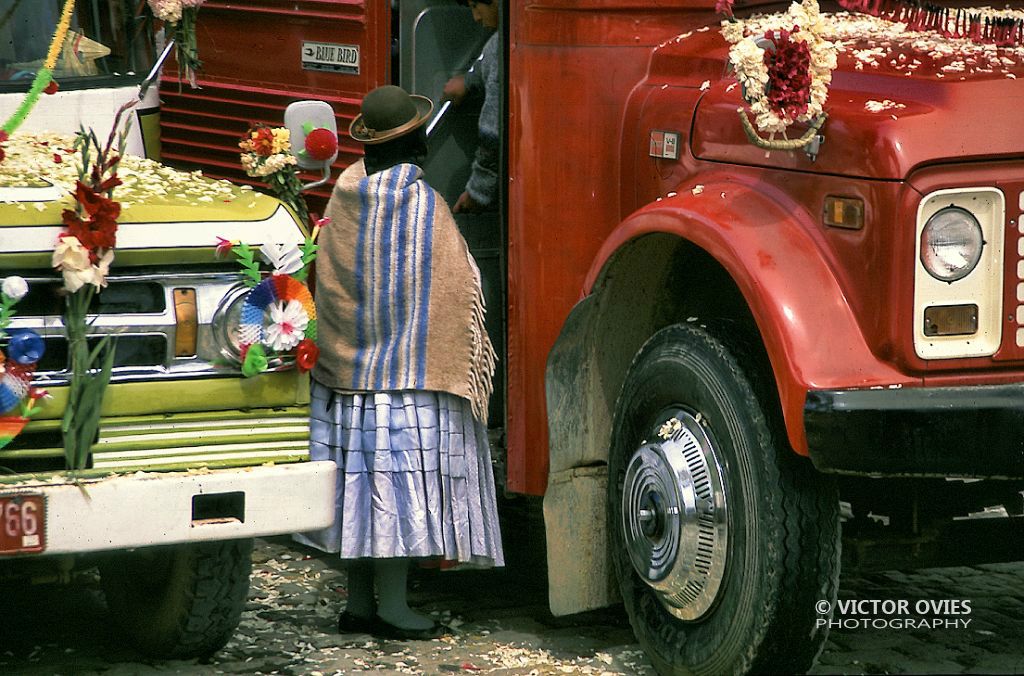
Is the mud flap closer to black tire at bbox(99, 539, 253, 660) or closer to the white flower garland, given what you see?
black tire at bbox(99, 539, 253, 660)

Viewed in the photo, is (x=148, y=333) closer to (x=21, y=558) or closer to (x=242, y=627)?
(x=21, y=558)

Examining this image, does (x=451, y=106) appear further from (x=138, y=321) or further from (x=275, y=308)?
(x=138, y=321)

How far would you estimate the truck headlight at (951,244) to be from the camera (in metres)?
3.60

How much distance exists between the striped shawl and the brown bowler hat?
0.46ft

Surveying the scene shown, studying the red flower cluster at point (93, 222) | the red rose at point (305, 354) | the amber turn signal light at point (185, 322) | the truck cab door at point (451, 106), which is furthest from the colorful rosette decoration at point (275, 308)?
the truck cab door at point (451, 106)

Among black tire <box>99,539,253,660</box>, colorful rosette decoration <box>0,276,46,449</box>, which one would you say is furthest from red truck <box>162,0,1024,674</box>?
colorful rosette decoration <box>0,276,46,449</box>

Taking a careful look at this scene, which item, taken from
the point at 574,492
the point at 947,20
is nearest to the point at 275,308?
the point at 574,492

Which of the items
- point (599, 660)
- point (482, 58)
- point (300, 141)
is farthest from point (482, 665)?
point (482, 58)

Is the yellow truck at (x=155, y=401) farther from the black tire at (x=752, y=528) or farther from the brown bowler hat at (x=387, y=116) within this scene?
the black tire at (x=752, y=528)

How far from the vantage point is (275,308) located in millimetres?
4035

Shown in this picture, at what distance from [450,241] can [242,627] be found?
138 cm

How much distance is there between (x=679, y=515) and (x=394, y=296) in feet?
3.64

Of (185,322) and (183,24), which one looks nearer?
(185,322)

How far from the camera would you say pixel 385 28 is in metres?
5.29
